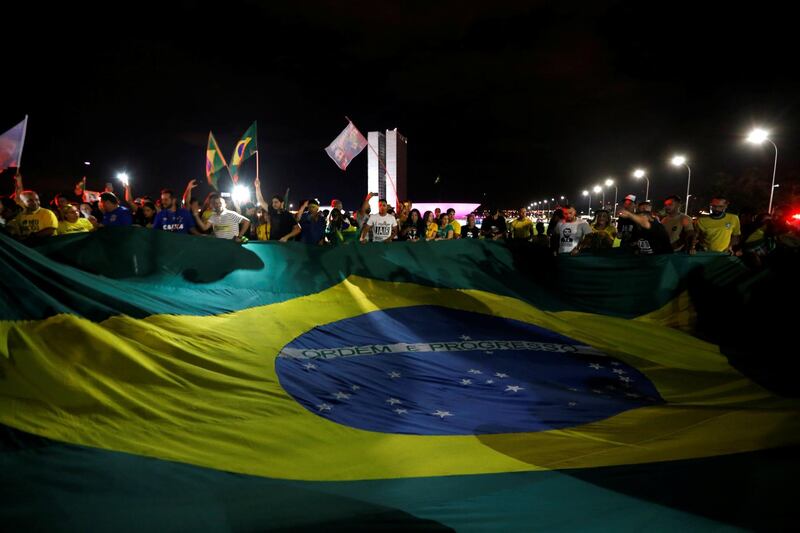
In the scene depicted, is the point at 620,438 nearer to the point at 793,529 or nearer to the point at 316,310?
the point at 793,529

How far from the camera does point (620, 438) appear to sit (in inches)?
135

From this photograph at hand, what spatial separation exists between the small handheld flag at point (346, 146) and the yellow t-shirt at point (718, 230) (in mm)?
10634

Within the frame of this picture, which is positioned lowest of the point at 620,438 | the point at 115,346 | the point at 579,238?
the point at 620,438

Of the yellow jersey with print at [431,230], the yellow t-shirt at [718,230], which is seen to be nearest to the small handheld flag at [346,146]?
the yellow jersey with print at [431,230]

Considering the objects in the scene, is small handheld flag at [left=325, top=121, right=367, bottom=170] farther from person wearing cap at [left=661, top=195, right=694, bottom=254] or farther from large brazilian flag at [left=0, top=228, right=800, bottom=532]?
person wearing cap at [left=661, top=195, right=694, bottom=254]

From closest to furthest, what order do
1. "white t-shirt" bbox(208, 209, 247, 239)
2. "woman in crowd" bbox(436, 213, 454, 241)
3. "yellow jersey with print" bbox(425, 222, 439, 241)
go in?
"white t-shirt" bbox(208, 209, 247, 239)
"woman in crowd" bbox(436, 213, 454, 241)
"yellow jersey with print" bbox(425, 222, 439, 241)

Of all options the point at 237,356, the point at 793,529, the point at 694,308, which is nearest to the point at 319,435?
the point at 237,356

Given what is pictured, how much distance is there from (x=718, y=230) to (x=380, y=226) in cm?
617

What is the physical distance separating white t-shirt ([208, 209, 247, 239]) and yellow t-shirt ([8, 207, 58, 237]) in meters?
2.17

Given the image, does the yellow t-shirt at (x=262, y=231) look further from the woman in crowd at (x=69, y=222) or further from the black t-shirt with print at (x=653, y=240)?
the black t-shirt with print at (x=653, y=240)

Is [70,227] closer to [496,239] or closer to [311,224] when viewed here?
[311,224]

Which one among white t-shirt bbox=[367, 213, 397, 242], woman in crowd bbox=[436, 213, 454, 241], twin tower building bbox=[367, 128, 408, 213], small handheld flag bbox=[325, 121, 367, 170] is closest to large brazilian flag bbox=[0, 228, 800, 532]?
white t-shirt bbox=[367, 213, 397, 242]

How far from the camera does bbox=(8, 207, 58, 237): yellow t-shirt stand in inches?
271

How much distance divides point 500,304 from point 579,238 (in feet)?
8.32
